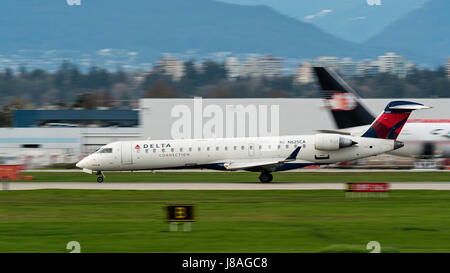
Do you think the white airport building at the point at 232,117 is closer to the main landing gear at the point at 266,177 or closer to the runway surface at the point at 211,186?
the main landing gear at the point at 266,177

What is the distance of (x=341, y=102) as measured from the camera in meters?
53.2

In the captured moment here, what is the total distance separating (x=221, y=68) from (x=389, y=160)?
12566cm

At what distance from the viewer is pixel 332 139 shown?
39688mm

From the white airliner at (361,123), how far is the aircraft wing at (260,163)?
12466 mm

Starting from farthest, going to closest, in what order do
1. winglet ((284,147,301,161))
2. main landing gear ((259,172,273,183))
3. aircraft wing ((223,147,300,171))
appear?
main landing gear ((259,172,273,183)) → aircraft wing ((223,147,300,171)) → winglet ((284,147,301,161))

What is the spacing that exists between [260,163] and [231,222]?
1884 centimetres

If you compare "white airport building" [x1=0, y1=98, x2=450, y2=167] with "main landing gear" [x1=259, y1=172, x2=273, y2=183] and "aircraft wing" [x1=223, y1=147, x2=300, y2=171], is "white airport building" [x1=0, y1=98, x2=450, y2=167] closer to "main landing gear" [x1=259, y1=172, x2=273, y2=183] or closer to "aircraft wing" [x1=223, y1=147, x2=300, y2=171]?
"main landing gear" [x1=259, y1=172, x2=273, y2=183]

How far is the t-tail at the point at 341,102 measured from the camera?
52.7 meters

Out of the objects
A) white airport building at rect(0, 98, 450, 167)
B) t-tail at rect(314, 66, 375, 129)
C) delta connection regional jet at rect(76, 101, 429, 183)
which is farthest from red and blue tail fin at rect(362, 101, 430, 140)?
white airport building at rect(0, 98, 450, 167)

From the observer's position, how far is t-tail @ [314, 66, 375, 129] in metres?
52.7

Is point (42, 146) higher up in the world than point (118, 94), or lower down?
lower down

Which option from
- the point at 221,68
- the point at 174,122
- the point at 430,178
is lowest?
the point at 430,178
